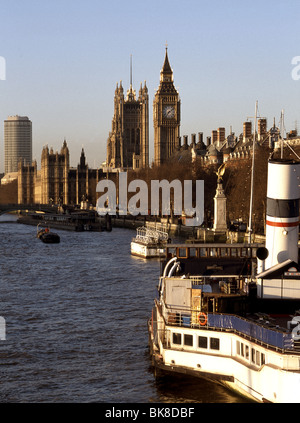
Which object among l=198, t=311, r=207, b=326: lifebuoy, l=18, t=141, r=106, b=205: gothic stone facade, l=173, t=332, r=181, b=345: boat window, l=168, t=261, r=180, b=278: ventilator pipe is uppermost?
l=168, t=261, r=180, b=278: ventilator pipe

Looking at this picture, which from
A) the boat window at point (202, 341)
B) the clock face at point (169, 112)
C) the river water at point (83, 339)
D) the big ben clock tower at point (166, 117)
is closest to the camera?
the boat window at point (202, 341)

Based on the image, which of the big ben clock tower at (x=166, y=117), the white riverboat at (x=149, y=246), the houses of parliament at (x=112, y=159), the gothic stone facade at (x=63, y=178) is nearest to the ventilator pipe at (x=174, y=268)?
the white riverboat at (x=149, y=246)

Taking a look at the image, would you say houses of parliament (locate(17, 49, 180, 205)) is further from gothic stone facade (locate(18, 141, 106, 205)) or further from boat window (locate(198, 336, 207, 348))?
boat window (locate(198, 336, 207, 348))

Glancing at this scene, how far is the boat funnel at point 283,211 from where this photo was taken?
23.3m

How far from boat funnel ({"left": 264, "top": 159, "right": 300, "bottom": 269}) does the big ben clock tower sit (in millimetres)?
140406

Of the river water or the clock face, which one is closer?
the river water

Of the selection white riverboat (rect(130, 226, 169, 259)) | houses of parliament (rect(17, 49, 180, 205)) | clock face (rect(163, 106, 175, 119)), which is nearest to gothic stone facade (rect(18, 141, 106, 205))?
houses of parliament (rect(17, 49, 180, 205))

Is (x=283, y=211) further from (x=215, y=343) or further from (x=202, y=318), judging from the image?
(x=215, y=343)

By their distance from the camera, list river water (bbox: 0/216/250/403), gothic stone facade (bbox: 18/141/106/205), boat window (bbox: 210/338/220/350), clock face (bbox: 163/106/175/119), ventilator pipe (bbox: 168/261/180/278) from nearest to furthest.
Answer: boat window (bbox: 210/338/220/350)
river water (bbox: 0/216/250/403)
ventilator pipe (bbox: 168/261/180/278)
clock face (bbox: 163/106/175/119)
gothic stone facade (bbox: 18/141/106/205)

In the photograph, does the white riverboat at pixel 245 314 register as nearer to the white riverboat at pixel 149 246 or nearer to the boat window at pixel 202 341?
the boat window at pixel 202 341

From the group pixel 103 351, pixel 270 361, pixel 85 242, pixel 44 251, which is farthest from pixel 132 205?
pixel 270 361

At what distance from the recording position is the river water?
22234mm

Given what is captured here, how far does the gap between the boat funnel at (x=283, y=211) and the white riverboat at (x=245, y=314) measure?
0.09 feet
